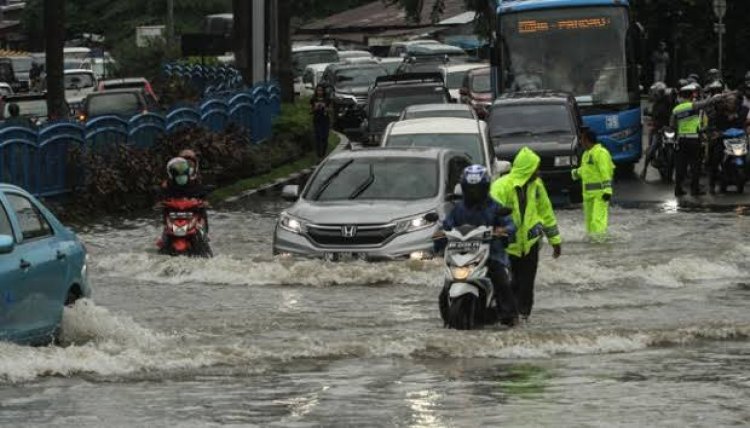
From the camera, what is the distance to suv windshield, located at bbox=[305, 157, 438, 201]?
2114 cm

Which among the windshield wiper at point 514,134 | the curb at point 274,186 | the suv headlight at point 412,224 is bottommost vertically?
the curb at point 274,186

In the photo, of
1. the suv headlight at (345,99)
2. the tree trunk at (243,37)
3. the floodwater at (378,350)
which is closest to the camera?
the floodwater at (378,350)

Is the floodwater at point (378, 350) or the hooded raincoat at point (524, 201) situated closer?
the floodwater at point (378, 350)

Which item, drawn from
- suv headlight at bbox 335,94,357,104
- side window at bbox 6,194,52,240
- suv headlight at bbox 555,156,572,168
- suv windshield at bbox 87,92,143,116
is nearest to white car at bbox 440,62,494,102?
suv headlight at bbox 335,94,357,104

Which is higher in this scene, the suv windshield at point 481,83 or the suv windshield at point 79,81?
the suv windshield at point 481,83

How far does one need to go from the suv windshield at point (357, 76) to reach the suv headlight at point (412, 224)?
103 feet

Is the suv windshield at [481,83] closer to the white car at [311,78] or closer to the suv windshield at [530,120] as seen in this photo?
the white car at [311,78]

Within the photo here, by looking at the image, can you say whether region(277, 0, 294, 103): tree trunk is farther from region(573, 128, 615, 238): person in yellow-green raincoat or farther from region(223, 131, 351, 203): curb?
region(573, 128, 615, 238): person in yellow-green raincoat

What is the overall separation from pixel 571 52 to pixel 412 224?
16.7m

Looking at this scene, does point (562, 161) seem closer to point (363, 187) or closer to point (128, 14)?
point (363, 187)

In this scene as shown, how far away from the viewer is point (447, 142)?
27062mm

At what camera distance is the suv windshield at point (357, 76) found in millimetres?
51812

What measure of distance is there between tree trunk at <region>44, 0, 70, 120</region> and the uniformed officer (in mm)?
11812

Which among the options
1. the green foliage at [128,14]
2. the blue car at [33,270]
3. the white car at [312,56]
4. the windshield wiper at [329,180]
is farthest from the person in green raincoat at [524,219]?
the green foliage at [128,14]
